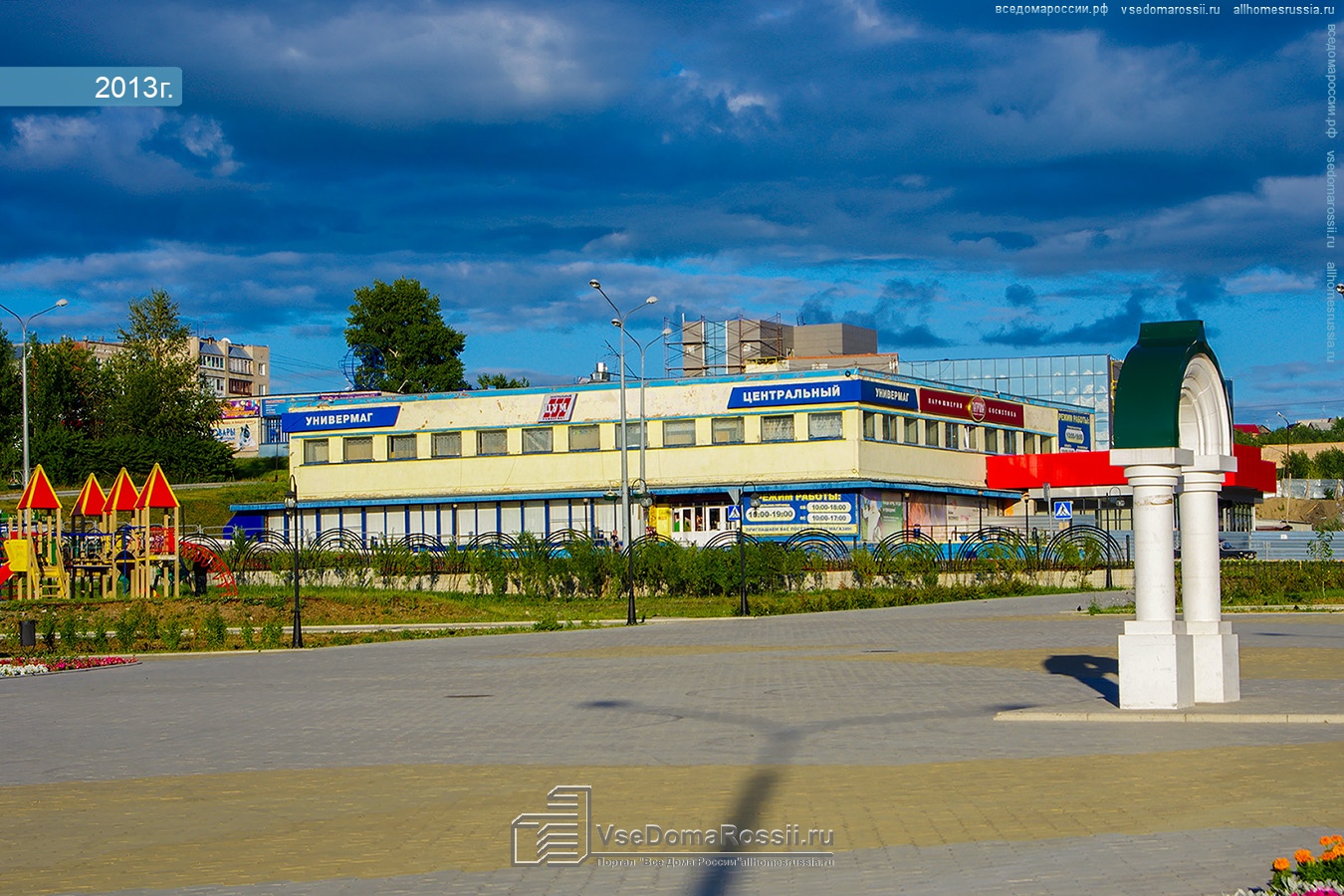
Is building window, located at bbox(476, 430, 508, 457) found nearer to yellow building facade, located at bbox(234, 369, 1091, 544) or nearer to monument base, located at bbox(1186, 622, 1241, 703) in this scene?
yellow building facade, located at bbox(234, 369, 1091, 544)

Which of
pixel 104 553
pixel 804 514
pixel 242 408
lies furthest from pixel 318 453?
pixel 242 408

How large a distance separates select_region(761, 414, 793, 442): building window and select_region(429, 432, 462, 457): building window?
50.7 feet

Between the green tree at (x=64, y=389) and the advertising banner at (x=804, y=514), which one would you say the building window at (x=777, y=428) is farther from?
the green tree at (x=64, y=389)

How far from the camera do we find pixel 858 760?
38.3 feet

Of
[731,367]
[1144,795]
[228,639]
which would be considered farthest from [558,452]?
[1144,795]

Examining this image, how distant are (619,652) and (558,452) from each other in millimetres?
40157

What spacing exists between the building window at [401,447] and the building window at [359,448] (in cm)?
105

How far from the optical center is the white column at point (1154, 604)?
13805mm

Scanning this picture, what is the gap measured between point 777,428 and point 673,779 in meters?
49.9

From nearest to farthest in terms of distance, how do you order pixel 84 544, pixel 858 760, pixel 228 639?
pixel 858 760 → pixel 228 639 → pixel 84 544

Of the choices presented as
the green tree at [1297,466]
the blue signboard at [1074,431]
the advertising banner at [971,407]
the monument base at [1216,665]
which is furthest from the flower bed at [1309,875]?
the green tree at [1297,466]

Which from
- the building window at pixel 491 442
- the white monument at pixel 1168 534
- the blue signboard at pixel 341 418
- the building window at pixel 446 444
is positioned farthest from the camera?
the blue signboard at pixel 341 418

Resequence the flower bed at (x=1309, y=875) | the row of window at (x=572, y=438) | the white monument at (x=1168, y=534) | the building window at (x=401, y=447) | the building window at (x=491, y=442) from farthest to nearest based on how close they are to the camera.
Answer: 1. the building window at (x=401, y=447)
2. the building window at (x=491, y=442)
3. the row of window at (x=572, y=438)
4. the white monument at (x=1168, y=534)
5. the flower bed at (x=1309, y=875)

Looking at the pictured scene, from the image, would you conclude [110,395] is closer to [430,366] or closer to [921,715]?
[430,366]
